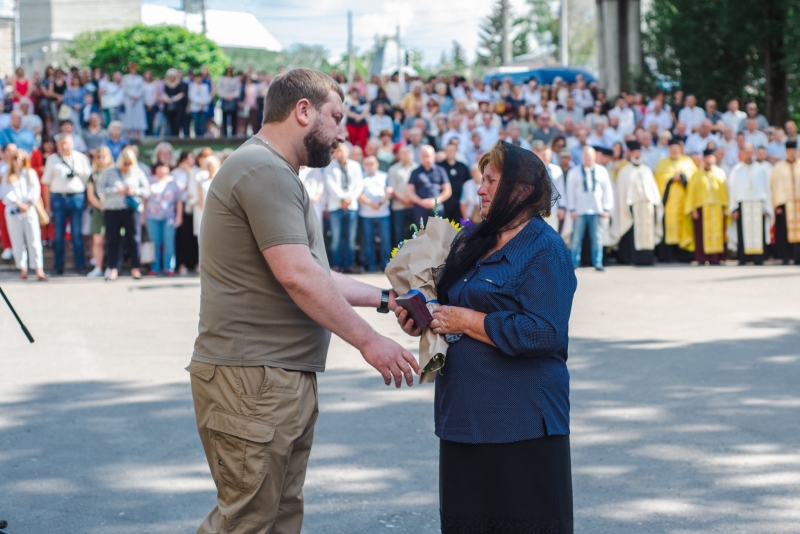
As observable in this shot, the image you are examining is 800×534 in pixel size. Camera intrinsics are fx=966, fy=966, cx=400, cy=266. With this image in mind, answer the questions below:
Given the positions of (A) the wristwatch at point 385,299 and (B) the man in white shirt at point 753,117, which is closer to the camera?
(A) the wristwatch at point 385,299

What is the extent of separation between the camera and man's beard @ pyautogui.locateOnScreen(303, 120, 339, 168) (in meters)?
3.54

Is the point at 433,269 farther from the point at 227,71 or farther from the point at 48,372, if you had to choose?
the point at 227,71

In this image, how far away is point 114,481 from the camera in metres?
5.52

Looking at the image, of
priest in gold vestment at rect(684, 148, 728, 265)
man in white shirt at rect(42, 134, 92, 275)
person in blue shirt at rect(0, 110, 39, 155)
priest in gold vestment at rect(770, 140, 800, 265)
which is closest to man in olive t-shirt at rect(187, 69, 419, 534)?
man in white shirt at rect(42, 134, 92, 275)

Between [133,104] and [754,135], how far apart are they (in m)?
15.0

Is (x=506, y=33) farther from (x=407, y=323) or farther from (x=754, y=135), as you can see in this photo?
(x=407, y=323)

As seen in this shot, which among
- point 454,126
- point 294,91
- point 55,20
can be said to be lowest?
Answer: point 294,91

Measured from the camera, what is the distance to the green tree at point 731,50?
26297 mm

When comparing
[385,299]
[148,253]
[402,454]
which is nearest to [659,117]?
[148,253]

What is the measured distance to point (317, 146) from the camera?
3.56m

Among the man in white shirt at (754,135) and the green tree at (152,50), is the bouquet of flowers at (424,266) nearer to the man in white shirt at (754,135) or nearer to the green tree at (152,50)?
the man in white shirt at (754,135)

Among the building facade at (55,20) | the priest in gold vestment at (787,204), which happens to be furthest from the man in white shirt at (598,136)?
the building facade at (55,20)

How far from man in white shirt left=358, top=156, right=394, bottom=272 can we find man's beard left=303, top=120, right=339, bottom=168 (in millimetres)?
13224

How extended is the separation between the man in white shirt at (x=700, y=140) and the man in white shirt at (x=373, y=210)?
6962 millimetres
